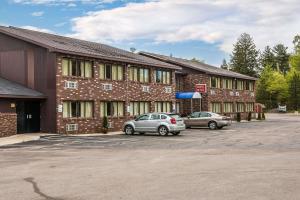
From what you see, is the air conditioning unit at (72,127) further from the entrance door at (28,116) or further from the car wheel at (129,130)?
the car wheel at (129,130)

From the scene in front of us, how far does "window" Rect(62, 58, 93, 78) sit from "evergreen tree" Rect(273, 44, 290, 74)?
108670 millimetres

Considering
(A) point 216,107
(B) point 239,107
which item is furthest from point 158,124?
(B) point 239,107

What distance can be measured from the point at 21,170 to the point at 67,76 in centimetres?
1752

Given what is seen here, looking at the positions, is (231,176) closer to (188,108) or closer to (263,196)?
(263,196)

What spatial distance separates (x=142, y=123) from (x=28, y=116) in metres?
7.40

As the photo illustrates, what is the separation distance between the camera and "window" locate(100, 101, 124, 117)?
34156 millimetres

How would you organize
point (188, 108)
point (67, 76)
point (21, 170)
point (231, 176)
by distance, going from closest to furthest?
point (231, 176), point (21, 170), point (67, 76), point (188, 108)

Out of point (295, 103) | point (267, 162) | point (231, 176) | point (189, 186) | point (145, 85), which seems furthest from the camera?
point (295, 103)

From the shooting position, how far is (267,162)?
47.6 feet

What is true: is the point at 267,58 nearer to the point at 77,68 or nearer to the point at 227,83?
the point at 227,83

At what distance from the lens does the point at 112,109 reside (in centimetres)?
3516

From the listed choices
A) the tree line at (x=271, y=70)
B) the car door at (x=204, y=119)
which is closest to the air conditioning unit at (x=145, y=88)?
the car door at (x=204, y=119)

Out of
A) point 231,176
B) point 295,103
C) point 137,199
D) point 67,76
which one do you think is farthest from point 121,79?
point 295,103

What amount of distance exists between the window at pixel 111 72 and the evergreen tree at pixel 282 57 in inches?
4127
